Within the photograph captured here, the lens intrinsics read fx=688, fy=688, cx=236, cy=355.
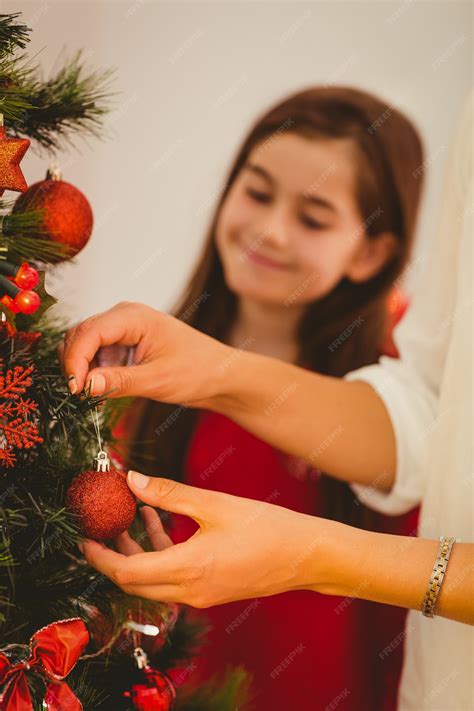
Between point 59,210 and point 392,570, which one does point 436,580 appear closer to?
point 392,570

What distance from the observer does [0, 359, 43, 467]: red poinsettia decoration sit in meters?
0.50

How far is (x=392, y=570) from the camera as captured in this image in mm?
660

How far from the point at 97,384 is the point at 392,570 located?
0.33 metres

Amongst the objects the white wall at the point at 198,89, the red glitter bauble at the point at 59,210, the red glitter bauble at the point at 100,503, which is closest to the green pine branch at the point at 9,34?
the red glitter bauble at the point at 59,210

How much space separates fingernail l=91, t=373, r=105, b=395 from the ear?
80 centimetres

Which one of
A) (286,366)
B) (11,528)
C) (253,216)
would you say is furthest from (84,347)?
(253,216)

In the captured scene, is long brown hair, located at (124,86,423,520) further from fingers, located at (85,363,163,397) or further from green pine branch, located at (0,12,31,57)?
green pine branch, located at (0,12,31,57)

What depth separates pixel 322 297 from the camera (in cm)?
133

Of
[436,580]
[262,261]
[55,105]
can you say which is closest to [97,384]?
[55,105]

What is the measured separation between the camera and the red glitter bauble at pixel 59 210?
0.59 m

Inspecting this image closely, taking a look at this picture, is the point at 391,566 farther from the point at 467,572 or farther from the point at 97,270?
the point at 97,270

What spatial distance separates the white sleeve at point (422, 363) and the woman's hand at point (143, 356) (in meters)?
0.28

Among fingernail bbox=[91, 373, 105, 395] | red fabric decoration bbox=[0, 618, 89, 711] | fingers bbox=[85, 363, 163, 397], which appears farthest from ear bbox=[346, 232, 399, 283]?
red fabric decoration bbox=[0, 618, 89, 711]

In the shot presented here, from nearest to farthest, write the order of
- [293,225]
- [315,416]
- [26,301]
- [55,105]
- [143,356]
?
[26,301] → [55,105] → [143,356] → [315,416] → [293,225]
